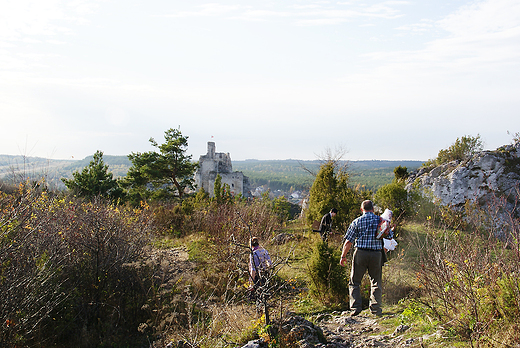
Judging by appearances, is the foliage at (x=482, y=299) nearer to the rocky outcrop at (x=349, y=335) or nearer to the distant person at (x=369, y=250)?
the rocky outcrop at (x=349, y=335)

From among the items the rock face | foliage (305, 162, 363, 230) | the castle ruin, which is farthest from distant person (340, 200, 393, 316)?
the castle ruin

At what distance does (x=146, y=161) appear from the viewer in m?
18.2

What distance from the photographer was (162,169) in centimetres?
1856

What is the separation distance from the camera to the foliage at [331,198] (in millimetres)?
9492

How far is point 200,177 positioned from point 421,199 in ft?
89.0

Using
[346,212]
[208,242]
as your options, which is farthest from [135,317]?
[346,212]

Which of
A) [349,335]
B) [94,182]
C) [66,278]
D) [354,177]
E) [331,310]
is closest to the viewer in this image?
[349,335]

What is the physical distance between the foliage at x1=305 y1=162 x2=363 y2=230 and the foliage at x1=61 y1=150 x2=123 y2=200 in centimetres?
1172

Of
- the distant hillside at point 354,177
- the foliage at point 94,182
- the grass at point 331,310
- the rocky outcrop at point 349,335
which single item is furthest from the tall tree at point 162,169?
the rocky outcrop at point 349,335

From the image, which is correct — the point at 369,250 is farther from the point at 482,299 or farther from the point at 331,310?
the point at 482,299

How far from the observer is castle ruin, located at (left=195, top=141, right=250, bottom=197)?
109 ft

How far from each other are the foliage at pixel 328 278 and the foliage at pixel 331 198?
4.16 m

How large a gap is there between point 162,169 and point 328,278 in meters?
15.3

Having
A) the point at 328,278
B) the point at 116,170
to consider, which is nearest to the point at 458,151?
the point at 328,278
